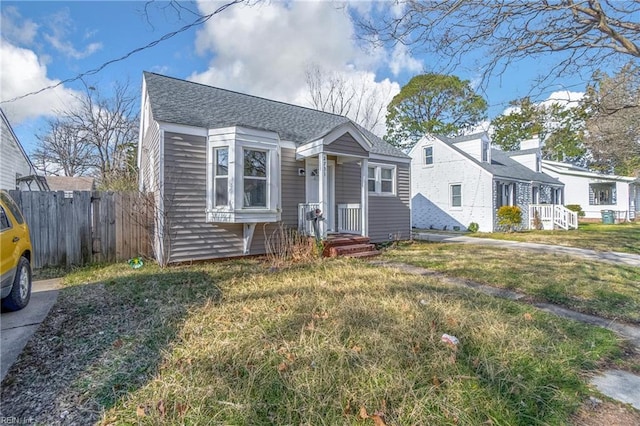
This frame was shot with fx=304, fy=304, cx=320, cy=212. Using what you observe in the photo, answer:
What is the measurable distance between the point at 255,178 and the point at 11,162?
1099cm

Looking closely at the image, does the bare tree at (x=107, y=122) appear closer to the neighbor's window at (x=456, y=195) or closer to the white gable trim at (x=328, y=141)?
the white gable trim at (x=328, y=141)

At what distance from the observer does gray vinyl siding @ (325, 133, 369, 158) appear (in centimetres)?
840

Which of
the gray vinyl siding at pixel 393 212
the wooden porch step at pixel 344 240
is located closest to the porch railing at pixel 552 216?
the gray vinyl siding at pixel 393 212

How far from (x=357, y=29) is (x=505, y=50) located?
2355 mm

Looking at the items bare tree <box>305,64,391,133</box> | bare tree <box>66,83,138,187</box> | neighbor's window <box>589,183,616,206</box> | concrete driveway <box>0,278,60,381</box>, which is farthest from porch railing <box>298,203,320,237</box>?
neighbor's window <box>589,183,616,206</box>

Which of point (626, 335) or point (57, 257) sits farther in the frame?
point (57, 257)

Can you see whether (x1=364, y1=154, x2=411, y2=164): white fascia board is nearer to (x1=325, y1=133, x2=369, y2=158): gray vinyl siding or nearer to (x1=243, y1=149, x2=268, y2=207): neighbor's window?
(x1=325, y1=133, x2=369, y2=158): gray vinyl siding

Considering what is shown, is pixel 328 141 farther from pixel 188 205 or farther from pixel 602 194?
pixel 602 194

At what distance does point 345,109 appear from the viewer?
960 inches

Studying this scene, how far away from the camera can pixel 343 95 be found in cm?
2406

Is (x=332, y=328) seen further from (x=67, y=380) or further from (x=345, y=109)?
(x=345, y=109)

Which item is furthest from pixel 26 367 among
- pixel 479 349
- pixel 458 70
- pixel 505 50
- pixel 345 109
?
pixel 345 109

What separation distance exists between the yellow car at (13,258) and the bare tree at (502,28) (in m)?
5.63

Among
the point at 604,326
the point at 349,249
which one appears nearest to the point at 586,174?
the point at 349,249
